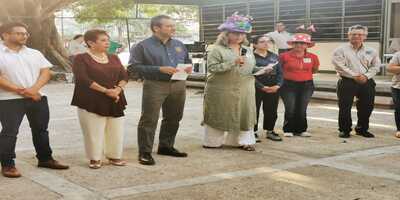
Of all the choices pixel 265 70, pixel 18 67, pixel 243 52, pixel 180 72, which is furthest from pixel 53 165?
pixel 265 70

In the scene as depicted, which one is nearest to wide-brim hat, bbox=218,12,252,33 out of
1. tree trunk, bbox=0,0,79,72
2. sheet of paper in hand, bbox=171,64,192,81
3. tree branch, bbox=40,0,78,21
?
sheet of paper in hand, bbox=171,64,192,81

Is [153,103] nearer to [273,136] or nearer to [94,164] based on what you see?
[94,164]

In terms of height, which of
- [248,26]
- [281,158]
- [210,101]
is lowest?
[281,158]

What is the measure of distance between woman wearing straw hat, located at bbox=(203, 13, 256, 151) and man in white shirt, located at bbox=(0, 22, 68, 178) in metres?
2.15

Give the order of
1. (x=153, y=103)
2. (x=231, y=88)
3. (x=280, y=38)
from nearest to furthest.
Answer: (x=153, y=103)
(x=231, y=88)
(x=280, y=38)

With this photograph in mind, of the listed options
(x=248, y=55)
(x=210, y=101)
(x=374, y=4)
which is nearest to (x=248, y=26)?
(x=248, y=55)

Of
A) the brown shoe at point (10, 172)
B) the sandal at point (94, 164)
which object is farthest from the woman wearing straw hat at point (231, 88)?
the brown shoe at point (10, 172)

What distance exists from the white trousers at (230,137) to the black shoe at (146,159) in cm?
113

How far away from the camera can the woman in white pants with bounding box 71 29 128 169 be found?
6.05 m

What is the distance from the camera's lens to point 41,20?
784 inches

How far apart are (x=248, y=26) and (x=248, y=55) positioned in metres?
0.39

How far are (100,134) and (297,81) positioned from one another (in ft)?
10.7

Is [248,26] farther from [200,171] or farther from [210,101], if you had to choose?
[200,171]

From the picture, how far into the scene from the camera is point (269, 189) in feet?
17.7
